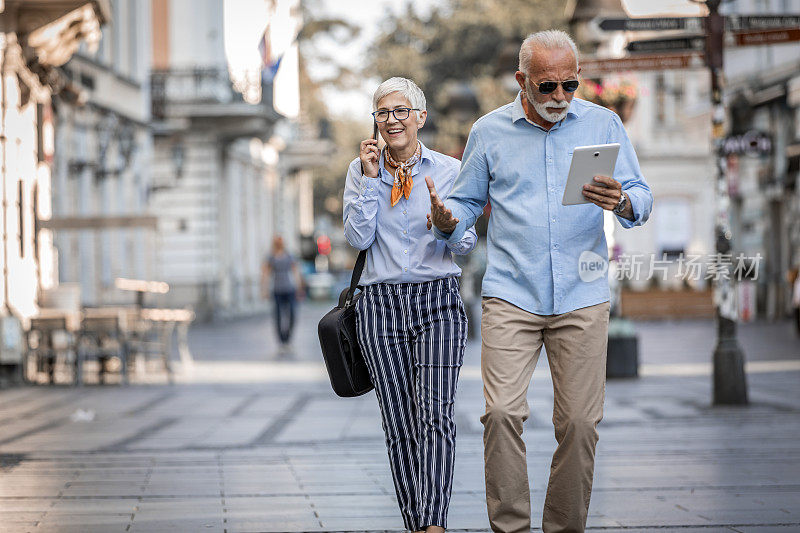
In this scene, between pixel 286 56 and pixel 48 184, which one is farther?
pixel 286 56

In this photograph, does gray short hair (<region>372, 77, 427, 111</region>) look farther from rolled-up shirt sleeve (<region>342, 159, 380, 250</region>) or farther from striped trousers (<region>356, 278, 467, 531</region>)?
striped trousers (<region>356, 278, 467, 531</region>)

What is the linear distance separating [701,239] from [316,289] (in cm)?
2242

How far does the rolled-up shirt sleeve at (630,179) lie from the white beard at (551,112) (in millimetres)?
237

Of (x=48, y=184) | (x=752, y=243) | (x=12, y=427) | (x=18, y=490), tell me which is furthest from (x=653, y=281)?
(x=18, y=490)

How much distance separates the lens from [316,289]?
59.6 m

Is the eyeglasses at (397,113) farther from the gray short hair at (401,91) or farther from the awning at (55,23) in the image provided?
the awning at (55,23)

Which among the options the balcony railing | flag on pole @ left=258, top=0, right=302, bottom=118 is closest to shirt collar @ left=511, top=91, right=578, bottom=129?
the balcony railing

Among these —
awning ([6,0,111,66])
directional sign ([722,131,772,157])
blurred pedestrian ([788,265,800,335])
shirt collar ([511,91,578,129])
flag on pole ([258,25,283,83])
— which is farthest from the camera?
flag on pole ([258,25,283,83])

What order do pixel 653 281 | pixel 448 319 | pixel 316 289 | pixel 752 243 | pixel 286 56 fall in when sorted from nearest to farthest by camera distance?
pixel 448 319, pixel 752 243, pixel 653 281, pixel 286 56, pixel 316 289

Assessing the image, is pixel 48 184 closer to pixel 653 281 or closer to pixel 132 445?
pixel 132 445

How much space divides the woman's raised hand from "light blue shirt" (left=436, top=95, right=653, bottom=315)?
1.15 feet

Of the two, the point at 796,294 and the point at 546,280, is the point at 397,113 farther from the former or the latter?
the point at 796,294

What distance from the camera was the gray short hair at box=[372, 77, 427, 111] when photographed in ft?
16.4

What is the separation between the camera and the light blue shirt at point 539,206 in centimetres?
473
